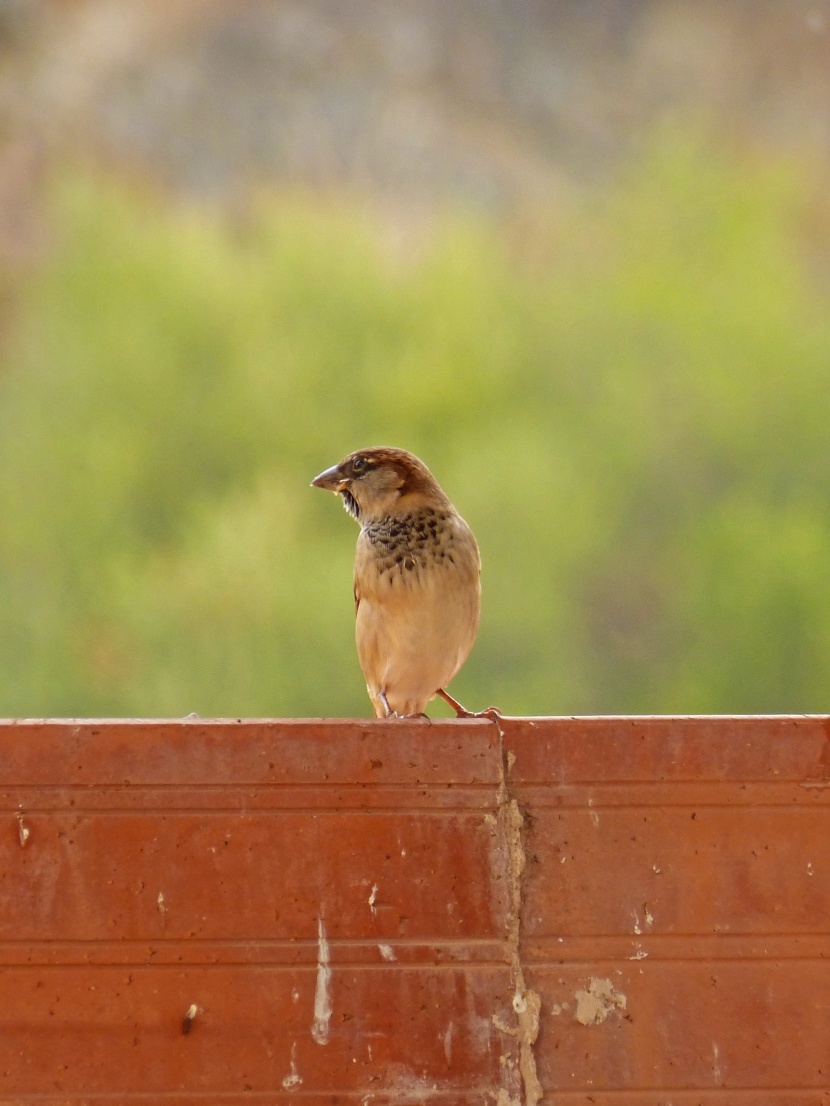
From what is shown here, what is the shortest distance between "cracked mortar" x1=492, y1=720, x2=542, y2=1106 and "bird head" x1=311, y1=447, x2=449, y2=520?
110 cm

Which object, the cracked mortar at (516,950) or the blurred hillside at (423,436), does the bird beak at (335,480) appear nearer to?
the cracked mortar at (516,950)

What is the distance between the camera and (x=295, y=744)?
2535 millimetres

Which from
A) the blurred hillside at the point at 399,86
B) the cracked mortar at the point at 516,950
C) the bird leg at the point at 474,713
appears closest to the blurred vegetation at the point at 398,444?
the blurred hillside at the point at 399,86

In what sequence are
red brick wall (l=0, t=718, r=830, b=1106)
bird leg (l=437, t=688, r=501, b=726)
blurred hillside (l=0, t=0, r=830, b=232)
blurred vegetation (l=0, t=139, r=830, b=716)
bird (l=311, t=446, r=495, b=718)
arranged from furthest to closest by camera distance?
1. blurred hillside (l=0, t=0, r=830, b=232)
2. blurred vegetation (l=0, t=139, r=830, b=716)
3. bird (l=311, t=446, r=495, b=718)
4. bird leg (l=437, t=688, r=501, b=726)
5. red brick wall (l=0, t=718, r=830, b=1106)

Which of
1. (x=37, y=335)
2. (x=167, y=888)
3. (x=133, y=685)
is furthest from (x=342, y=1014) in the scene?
(x=37, y=335)

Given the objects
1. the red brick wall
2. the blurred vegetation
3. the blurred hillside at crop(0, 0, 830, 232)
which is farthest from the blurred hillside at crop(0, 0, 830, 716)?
the red brick wall

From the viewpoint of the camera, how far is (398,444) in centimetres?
1412

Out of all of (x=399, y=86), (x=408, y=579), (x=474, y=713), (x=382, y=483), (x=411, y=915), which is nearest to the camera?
(x=411, y=915)

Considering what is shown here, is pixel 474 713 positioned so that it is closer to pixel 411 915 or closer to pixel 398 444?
pixel 411 915

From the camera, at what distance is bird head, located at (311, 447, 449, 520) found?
141 inches

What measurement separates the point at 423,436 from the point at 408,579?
1132 centimetres

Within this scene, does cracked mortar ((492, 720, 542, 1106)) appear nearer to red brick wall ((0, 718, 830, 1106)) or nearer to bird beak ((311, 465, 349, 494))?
red brick wall ((0, 718, 830, 1106))

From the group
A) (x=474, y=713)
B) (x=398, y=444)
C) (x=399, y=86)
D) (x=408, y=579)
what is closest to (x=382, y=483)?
(x=408, y=579)

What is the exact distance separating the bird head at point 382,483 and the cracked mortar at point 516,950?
3.61ft
